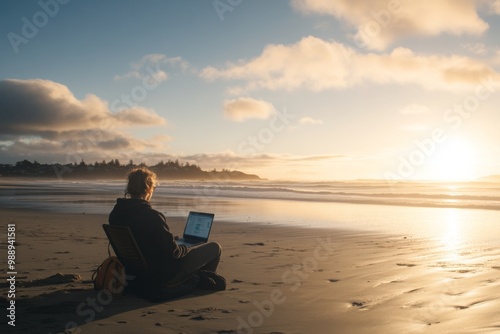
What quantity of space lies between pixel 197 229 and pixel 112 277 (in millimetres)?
1895

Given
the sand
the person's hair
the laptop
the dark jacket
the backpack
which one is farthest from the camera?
the laptop

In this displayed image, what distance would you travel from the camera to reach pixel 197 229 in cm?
805

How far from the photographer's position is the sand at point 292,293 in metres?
5.32

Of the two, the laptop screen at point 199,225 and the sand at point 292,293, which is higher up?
the laptop screen at point 199,225

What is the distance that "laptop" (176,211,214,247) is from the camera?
7898mm

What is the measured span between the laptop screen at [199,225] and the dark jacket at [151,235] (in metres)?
1.45

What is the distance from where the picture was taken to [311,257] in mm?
10031

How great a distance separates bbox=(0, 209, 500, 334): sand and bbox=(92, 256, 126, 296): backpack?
5.4 inches

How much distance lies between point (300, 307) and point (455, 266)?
3866 millimetres

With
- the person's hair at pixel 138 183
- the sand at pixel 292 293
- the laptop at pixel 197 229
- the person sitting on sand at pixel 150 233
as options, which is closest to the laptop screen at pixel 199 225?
the laptop at pixel 197 229

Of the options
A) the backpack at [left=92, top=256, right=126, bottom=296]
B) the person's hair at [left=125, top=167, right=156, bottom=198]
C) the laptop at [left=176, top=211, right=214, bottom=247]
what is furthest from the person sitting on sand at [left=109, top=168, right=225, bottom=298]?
the laptop at [left=176, top=211, right=214, bottom=247]

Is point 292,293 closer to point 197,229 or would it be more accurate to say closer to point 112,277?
point 197,229

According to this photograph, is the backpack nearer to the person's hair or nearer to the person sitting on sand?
the person sitting on sand

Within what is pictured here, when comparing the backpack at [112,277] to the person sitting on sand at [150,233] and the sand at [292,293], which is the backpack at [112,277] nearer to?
the sand at [292,293]
